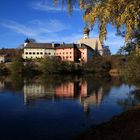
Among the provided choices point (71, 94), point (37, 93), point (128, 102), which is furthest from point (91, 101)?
point (37, 93)

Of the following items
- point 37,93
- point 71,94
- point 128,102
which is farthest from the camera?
point 37,93

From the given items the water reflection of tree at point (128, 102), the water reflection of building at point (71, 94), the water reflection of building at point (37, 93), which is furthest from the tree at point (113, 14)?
the water reflection of building at point (37, 93)

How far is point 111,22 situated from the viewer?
1041 centimetres

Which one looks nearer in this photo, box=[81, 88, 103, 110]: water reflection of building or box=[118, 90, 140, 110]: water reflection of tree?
box=[118, 90, 140, 110]: water reflection of tree

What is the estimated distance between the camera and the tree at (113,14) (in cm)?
962

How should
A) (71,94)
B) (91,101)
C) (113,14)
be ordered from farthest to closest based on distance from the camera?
(71,94) → (91,101) → (113,14)

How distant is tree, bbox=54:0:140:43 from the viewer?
9.62m

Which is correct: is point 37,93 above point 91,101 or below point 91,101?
above

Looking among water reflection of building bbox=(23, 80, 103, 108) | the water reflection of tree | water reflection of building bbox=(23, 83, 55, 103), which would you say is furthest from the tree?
water reflection of building bbox=(23, 83, 55, 103)

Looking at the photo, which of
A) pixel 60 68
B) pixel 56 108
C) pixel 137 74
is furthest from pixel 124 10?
pixel 60 68

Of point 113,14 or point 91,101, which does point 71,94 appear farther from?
point 113,14

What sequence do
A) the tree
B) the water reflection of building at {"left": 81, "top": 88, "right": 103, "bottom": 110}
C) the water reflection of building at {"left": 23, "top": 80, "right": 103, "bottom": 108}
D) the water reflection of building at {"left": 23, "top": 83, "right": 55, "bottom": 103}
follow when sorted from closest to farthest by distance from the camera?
the tree < the water reflection of building at {"left": 81, "top": 88, "right": 103, "bottom": 110} < the water reflection of building at {"left": 23, "top": 80, "right": 103, "bottom": 108} < the water reflection of building at {"left": 23, "top": 83, "right": 55, "bottom": 103}

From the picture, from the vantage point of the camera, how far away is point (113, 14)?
10211 millimetres

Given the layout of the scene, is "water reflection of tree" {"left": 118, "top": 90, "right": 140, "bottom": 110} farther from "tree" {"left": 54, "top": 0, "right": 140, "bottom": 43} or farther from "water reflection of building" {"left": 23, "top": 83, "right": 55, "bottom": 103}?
"tree" {"left": 54, "top": 0, "right": 140, "bottom": 43}
